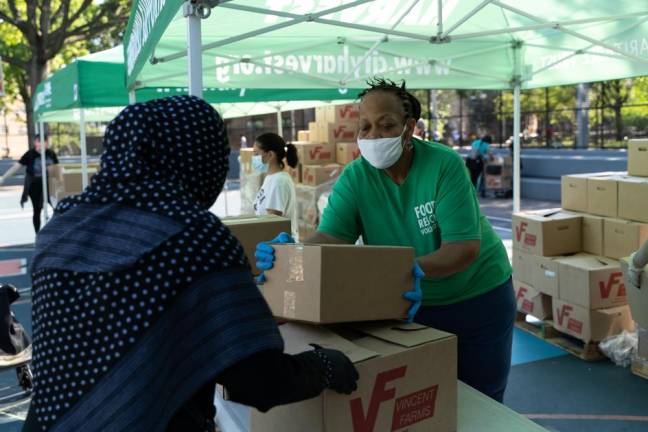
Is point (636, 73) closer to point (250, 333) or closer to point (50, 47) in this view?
point (250, 333)

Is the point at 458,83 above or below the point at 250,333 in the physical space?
above

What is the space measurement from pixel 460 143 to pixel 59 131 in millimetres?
20267

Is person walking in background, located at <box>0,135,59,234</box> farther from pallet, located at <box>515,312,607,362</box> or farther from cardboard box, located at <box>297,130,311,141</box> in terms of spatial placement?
pallet, located at <box>515,312,607,362</box>

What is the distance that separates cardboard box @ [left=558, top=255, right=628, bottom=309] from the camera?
4676 millimetres

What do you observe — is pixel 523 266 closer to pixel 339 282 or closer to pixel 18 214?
pixel 339 282

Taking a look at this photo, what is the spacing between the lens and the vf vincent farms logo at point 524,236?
525 centimetres

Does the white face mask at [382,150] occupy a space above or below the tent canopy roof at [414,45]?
below

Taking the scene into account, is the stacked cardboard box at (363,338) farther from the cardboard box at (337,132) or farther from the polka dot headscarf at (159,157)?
the cardboard box at (337,132)

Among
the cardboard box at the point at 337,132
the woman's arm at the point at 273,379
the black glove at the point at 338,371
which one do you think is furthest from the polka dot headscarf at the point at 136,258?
the cardboard box at the point at 337,132

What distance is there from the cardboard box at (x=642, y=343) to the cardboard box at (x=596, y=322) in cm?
37

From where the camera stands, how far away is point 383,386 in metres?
1.61

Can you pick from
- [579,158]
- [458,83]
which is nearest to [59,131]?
[579,158]

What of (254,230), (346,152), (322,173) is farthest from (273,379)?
(346,152)

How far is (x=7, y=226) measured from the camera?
13.1 meters
